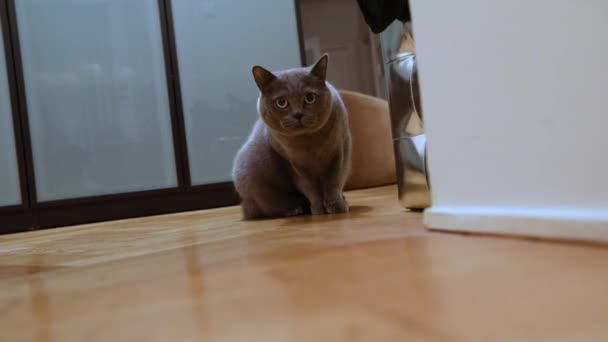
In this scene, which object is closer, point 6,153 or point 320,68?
point 320,68

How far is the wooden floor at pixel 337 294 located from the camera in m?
0.39

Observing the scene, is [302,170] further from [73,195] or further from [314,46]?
[314,46]

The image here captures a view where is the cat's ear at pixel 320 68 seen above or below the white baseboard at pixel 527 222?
above

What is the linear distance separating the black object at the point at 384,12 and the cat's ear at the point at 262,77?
44 centimetres

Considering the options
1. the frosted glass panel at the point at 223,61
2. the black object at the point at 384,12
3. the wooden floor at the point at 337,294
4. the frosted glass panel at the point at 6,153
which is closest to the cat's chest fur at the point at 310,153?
the black object at the point at 384,12

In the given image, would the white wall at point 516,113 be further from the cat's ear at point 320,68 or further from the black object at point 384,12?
the cat's ear at point 320,68

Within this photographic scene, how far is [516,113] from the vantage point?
2.31ft

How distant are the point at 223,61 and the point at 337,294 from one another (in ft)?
8.70

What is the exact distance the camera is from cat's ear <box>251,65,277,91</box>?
1.63 metres

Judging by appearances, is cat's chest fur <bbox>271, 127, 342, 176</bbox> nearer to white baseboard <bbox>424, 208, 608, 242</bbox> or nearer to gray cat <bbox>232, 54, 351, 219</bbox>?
gray cat <bbox>232, 54, 351, 219</bbox>

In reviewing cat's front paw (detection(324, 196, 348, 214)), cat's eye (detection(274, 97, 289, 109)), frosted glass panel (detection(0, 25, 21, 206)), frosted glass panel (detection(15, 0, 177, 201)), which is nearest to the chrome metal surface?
cat's front paw (detection(324, 196, 348, 214))

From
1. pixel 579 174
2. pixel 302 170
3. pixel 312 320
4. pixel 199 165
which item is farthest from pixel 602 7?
pixel 199 165

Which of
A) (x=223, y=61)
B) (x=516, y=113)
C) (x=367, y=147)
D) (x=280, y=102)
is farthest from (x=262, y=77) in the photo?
(x=367, y=147)

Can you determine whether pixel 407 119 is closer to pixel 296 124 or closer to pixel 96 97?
pixel 296 124
